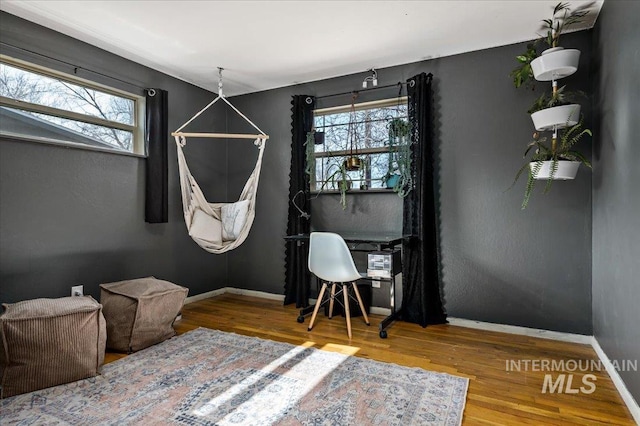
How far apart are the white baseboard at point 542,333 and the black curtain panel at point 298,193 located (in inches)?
12.4

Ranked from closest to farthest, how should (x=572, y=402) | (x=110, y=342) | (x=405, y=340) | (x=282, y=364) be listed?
1. (x=572, y=402)
2. (x=282, y=364)
3. (x=110, y=342)
4. (x=405, y=340)

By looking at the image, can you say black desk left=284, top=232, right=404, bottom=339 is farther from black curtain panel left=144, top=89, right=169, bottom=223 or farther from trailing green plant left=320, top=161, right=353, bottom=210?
black curtain panel left=144, top=89, right=169, bottom=223

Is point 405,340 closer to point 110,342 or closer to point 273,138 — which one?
point 110,342

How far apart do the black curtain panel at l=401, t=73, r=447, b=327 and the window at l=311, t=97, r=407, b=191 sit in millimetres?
189

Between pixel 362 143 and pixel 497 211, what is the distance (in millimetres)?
1395

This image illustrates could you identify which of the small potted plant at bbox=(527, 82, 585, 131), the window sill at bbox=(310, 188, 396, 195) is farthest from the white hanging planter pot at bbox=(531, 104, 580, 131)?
the window sill at bbox=(310, 188, 396, 195)

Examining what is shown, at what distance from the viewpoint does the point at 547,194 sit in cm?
280

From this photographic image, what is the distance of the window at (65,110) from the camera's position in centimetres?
254

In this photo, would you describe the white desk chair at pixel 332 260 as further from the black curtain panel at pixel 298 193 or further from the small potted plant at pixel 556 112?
the small potted plant at pixel 556 112

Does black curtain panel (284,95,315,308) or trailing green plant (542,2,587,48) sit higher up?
trailing green plant (542,2,587,48)

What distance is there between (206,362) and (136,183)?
1891 millimetres

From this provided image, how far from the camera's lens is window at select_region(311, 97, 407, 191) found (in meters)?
3.40

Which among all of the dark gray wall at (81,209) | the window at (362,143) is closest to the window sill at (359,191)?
the window at (362,143)

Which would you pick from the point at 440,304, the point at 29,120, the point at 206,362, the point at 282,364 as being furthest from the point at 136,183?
the point at 440,304
